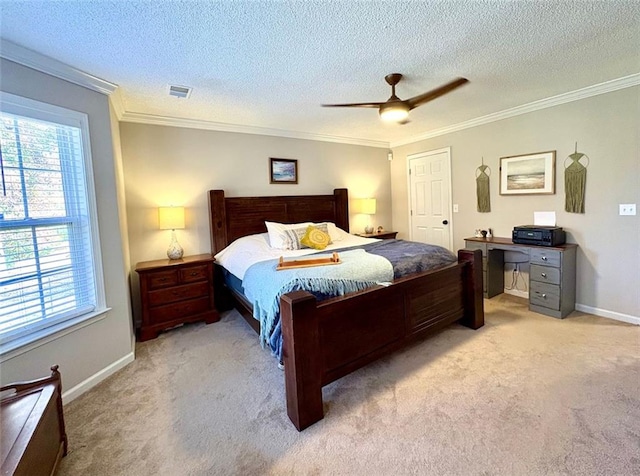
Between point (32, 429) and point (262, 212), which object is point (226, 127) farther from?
point (32, 429)

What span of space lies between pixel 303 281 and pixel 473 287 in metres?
1.90

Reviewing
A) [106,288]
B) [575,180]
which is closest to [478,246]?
[575,180]

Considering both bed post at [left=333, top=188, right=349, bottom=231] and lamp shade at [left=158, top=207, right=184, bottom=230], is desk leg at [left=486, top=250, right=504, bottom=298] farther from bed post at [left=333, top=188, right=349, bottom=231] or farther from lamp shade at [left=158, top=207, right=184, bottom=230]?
lamp shade at [left=158, top=207, right=184, bottom=230]

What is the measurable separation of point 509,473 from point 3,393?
252cm

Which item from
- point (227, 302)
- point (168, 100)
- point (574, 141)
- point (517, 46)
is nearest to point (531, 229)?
point (574, 141)

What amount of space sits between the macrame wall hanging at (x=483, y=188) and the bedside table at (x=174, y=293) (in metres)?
3.76

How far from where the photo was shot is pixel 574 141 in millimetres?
3305

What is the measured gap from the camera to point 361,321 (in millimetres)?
2150

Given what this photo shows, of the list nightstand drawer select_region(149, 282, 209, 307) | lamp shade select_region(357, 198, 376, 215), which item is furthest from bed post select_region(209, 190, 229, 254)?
lamp shade select_region(357, 198, 376, 215)

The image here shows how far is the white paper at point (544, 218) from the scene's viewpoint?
3566mm

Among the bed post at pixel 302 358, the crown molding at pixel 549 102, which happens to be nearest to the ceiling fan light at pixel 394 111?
the bed post at pixel 302 358

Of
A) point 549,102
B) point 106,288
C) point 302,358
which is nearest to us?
point 302,358

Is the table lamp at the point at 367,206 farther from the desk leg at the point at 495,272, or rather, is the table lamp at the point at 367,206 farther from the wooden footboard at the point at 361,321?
the wooden footboard at the point at 361,321

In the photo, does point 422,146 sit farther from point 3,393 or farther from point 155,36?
point 3,393
